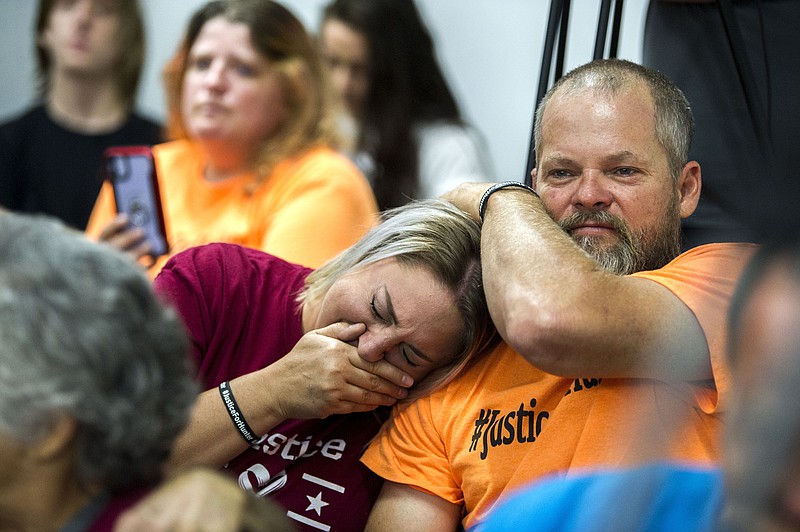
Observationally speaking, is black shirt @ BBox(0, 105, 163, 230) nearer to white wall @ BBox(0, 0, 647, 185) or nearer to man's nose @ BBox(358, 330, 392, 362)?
white wall @ BBox(0, 0, 647, 185)

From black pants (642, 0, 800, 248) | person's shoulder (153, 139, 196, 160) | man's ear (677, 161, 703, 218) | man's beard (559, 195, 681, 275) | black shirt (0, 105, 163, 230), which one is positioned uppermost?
black pants (642, 0, 800, 248)

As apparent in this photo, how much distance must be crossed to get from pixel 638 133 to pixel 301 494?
0.75 m

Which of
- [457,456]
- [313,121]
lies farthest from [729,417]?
[313,121]

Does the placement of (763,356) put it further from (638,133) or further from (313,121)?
(313,121)

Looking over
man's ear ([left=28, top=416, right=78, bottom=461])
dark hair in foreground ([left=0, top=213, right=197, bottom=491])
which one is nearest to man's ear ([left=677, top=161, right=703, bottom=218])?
dark hair in foreground ([left=0, top=213, right=197, bottom=491])

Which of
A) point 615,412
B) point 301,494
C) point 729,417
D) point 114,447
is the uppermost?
point 729,417

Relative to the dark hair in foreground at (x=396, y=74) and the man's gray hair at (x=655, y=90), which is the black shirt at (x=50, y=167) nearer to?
the dark hair in foreground at (x=396, y=74)

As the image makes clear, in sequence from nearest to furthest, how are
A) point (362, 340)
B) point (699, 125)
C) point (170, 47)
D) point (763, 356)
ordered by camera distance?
point (763, 356) → point (362, 340) → point (699, 125) → point (170, 47)

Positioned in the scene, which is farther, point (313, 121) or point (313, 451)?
point (313, 121)

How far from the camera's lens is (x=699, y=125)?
77.6 inches

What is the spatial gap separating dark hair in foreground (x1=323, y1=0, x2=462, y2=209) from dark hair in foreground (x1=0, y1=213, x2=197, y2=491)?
2142 mm

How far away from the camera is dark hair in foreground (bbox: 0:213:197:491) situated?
0.96 m

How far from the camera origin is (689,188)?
174 centimetres

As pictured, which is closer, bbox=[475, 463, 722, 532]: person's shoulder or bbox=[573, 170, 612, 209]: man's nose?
bbox=[475, 463, 722, 532]: person's shoulder
